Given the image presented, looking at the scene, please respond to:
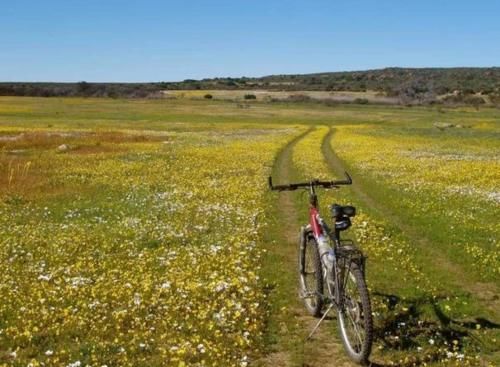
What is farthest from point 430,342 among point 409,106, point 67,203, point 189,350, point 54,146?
point 409,106

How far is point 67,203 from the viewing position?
25.0 metres

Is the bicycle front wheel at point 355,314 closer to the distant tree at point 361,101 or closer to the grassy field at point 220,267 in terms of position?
the grassy field at point 220,267

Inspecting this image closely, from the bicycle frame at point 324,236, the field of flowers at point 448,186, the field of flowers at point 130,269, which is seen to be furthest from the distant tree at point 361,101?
the bicycle frame at point 324,236

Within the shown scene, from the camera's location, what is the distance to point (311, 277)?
11.4 metres

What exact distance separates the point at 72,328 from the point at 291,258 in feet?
22.6

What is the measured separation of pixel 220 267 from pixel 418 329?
18.5 feet

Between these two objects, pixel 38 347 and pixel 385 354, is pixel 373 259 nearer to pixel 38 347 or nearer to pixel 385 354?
pixel 385 354

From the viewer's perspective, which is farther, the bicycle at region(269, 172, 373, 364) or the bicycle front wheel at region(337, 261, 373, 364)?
the bicycle at region(269, 172, 373, 364)

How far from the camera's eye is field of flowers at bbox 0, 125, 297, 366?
9688 mm

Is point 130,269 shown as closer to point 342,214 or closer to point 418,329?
point 342,214

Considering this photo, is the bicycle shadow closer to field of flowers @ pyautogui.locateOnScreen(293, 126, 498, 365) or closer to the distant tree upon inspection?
field of flowers @ pyautogui.locateOnScreen(293, 126, 498, 365)

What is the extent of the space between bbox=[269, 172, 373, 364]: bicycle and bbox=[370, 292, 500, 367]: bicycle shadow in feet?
2.24

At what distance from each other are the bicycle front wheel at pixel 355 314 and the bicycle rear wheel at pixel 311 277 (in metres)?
1.26

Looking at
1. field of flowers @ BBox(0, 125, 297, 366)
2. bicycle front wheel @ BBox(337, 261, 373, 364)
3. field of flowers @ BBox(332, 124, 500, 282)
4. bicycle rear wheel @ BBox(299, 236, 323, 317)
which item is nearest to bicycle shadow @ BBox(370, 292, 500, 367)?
bicycle front wheel @ BBox(337, 261, 373, 364)
